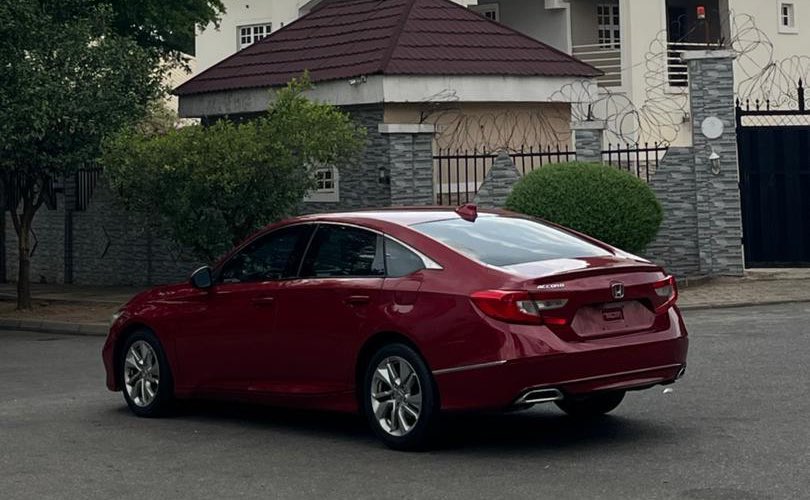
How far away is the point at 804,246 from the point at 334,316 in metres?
14.7

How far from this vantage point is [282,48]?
27906 millimetres

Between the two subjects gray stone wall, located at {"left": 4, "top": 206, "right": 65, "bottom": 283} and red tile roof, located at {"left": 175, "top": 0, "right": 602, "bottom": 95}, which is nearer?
red tile roof, located at {"left": 175, "top": 0, "right": 602, "bottom": 95}

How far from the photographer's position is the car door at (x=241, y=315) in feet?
36.2


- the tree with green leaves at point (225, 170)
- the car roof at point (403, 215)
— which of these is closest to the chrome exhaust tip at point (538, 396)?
the car roof at point (403, 215)

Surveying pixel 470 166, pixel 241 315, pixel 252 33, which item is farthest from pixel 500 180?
pixel 252 33

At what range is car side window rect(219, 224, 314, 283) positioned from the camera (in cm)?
1107

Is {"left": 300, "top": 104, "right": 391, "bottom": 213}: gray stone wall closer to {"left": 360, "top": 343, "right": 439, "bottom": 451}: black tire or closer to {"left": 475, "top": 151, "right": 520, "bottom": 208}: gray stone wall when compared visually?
{"left": 475, "top": 151, "right": 520, "bottom": 208}: gray stone wall

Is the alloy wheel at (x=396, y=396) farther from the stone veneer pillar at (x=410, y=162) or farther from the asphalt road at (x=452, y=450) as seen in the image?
→ the stone veneer pillar at (x=410, y=162)

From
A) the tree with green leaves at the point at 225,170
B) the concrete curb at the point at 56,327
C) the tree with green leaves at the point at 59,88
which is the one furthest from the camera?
the tree with green leaves at the point at 59,88

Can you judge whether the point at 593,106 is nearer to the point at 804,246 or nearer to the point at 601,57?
the point at 804,246

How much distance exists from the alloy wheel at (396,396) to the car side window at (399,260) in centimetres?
60

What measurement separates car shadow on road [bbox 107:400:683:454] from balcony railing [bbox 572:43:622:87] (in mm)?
27669

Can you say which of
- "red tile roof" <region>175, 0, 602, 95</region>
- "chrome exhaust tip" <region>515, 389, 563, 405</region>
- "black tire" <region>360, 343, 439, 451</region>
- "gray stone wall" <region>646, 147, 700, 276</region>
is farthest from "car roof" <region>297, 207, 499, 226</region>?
"red tile roof" <region>175, 0, 602, 95</region>

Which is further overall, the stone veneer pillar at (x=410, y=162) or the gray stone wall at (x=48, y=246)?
the gray stone wall at (x=48, y=246)
